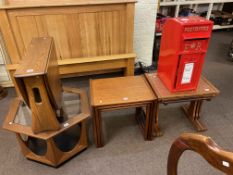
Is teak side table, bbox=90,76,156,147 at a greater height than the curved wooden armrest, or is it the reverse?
the curved wooden armrest

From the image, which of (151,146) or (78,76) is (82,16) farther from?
(151,146)

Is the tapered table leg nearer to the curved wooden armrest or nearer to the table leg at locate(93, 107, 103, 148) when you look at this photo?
the table leg at locate(93, 107, 103, 148)

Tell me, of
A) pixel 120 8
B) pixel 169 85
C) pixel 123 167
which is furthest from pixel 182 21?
pixel 123 167

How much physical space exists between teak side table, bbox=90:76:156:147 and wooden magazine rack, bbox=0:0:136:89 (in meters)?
0.62

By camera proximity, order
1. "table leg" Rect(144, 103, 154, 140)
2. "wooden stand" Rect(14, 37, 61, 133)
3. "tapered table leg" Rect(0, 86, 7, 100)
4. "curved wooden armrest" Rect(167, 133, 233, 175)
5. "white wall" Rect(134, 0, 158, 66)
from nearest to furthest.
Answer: "curved wooden armrest" Rect(167, 133, 233, 175)
"wooden stand" Rect(14, 37, 61, 133)
"table leg" Rect(144, 103, 154, 140)
"tapered table leg" Rect(0, 86, 7, 100)
"white wall" Rect(134, 0, 158, 66)

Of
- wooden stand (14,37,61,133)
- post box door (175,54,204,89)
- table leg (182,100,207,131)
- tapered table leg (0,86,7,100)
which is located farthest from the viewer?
tapered table leg (0,86,7,100)

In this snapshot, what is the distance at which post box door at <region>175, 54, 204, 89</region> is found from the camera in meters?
1.46

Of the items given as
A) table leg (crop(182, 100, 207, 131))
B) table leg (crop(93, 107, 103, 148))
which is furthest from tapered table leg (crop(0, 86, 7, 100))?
table leg (crop(182, 100, 207, 131))

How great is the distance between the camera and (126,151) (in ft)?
5.53

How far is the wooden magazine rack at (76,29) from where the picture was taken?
1.95m

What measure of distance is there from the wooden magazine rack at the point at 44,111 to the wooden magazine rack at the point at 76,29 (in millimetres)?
566

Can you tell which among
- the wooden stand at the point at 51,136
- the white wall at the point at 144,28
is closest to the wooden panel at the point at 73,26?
the white wall at the point at 144,28

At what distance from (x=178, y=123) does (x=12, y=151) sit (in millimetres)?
1556

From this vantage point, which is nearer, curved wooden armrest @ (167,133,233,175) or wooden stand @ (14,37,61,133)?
curved wooden armrest @ (167,133,233,175)
